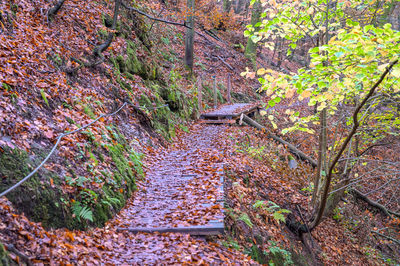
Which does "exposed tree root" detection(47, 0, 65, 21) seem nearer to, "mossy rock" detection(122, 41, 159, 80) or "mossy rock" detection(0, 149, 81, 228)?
"mossy rock" detection(122, 41, 159, 80)

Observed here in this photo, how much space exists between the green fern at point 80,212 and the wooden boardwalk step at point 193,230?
0.63 meters

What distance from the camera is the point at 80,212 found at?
14.1 ft

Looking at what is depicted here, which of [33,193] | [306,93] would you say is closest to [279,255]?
[306,93]

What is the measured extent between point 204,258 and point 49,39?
21.1 feet

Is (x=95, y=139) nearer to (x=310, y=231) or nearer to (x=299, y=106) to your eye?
(x=310, y=231)

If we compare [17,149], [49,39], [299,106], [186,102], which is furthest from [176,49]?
[17,149]

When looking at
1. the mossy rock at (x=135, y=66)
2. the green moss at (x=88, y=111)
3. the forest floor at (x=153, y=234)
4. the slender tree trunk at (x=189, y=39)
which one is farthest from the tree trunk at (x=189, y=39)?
the green moss at (x=88, y=111)

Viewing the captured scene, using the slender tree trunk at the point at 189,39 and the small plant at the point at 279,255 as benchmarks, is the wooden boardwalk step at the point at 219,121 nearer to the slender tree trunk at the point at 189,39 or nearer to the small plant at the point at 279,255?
the slender tree trunk at the point at 189,39

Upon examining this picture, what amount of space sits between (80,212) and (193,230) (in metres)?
1.70

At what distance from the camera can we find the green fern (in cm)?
425

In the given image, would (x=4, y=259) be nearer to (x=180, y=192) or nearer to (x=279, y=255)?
(x=180, y=192)

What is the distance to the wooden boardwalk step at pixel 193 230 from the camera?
462 centimetres

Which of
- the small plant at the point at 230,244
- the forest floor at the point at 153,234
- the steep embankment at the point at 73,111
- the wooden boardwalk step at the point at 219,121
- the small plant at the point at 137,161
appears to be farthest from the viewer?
the wooden boardwalk step at the point at 219,121

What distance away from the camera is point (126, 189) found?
232 inches
